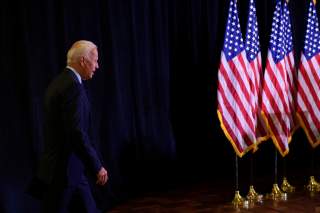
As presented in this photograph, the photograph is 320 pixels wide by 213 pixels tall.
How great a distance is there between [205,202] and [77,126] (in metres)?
2.46

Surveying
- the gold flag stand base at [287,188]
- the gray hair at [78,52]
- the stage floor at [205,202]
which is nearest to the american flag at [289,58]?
the gold flag stand base at [287,188]

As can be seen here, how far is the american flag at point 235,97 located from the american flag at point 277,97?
0.24 meters

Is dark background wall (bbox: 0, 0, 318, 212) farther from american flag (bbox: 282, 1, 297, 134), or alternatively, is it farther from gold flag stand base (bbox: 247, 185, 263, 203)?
gold flag stand base (bbox: 247, 185, 263, 203)

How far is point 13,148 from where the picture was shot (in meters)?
4.12

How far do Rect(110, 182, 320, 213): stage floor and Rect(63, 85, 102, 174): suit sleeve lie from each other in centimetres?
201

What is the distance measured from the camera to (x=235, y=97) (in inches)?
174

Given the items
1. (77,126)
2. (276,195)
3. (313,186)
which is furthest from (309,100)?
(77,126)

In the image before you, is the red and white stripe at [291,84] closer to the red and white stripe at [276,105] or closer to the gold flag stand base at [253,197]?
the red and white stripe at [276,105]

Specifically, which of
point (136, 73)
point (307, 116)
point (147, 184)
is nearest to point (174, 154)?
point (147, 184)

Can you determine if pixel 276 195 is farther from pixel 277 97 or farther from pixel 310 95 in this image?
pixel 310 95

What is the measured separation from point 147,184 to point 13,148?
158cm

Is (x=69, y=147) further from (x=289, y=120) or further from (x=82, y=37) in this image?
(x=289, y=120)

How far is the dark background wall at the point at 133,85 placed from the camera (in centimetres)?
414

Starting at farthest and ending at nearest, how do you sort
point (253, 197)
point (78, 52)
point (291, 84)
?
point (291, 84)
point (253, 197)
point (78, 52)
